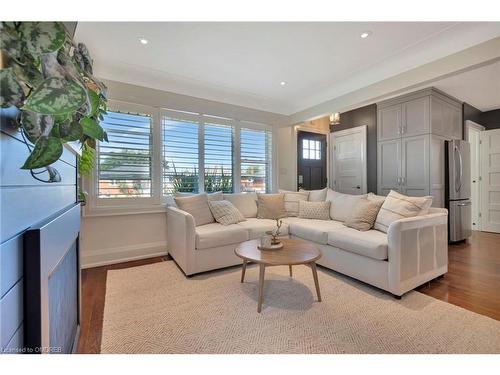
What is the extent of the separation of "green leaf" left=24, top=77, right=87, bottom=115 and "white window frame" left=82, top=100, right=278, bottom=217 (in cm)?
290

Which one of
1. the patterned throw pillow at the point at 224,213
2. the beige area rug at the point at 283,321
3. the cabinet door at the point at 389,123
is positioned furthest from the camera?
the cabinet door at the point at 389,123

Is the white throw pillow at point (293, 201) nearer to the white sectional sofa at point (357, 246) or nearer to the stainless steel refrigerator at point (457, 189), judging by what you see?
the white sectional sofa at point (357, 246)

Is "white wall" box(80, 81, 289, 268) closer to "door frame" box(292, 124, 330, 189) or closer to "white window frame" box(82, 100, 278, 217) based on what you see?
"white window frame" box(82, 100, 278, 217)

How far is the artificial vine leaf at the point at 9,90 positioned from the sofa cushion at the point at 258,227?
2.60m

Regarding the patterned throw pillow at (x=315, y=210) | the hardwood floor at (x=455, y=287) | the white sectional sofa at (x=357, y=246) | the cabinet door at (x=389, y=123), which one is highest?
the cabinet door at (x=389, y=123)

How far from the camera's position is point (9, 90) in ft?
1.47

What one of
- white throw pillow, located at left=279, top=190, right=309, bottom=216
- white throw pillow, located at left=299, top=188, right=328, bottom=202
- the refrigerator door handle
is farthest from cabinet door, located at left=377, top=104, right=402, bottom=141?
white throw pillow, located at left=279, top=190, right=309, bottom=216

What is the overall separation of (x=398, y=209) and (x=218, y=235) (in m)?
1.96

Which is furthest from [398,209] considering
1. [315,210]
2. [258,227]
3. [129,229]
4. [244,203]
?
[129,229]

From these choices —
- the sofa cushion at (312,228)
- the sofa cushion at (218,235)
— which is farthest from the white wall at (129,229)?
the sofa cushion at (312,228)

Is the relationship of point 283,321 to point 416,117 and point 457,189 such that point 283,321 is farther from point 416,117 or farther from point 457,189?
point 457,189

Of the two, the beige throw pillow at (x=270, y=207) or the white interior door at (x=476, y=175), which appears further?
the white interior door at (x=476, y=175)

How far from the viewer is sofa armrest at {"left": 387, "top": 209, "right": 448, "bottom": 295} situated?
6.61 ft

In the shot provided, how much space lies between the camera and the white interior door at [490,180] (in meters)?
4.54
